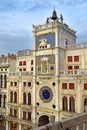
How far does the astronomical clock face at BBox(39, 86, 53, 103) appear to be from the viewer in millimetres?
28922

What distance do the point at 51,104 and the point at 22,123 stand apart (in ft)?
22.8

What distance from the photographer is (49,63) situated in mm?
29234

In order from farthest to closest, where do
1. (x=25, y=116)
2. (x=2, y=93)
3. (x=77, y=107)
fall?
(x=2, y=93) → (x=25, y=116) → (x=77, y=107)

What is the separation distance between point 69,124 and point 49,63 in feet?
77.4

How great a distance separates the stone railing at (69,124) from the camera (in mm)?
5201

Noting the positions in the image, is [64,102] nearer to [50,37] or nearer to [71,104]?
[71,104]

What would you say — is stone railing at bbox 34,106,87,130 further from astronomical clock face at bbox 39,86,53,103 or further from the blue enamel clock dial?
the blue enamel clock dial

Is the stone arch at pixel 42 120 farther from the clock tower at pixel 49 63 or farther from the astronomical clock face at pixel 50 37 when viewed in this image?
the astronomical clock face at pixel 50 37

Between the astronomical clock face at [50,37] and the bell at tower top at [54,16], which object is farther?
the bell at tower top at [54,16]

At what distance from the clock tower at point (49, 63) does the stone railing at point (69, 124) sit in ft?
70.9

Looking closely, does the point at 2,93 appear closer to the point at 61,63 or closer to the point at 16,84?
the point at 16,84

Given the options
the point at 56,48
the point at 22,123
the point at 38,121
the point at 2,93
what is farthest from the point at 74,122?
the point at 2,93

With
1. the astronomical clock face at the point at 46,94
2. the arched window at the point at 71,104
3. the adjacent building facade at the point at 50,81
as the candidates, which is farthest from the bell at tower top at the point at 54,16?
the arched window at the point at 71,104

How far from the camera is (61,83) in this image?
27.8 metres
